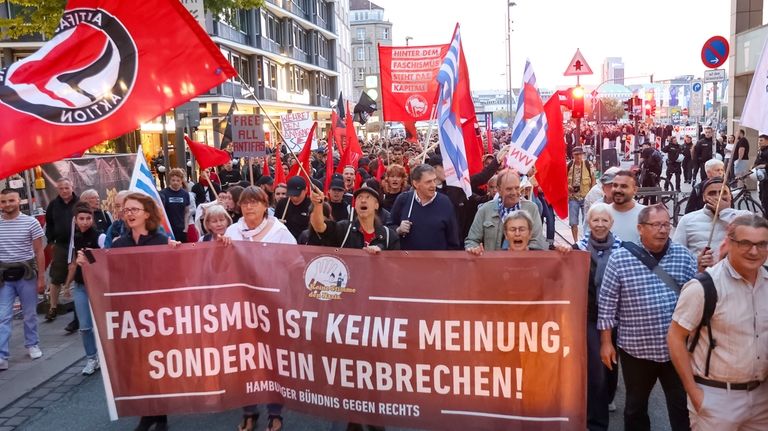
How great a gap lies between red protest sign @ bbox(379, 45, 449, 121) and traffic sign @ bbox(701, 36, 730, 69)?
505 cm

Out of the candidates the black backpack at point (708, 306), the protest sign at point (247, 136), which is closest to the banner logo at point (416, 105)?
the protest sign at point (247, 136)

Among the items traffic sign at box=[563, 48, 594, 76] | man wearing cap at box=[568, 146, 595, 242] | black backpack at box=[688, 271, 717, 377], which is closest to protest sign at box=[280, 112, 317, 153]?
man wearing cap at box=[568, 146, 595, 242]

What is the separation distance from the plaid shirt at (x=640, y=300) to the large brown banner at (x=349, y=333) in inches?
7.4

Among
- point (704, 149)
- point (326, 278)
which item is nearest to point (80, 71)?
point (326, 278)

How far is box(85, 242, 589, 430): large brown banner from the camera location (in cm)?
425

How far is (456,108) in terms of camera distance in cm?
727

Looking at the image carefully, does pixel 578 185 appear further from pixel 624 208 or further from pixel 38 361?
pixel 38 361

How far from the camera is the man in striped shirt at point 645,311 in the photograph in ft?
13.7

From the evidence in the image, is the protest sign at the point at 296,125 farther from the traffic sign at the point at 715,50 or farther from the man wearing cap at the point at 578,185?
the traffic sign at the point at 715,50

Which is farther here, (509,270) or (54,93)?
(54,93)

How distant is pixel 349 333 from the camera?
4547mm

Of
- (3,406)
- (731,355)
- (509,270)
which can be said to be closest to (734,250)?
(731,355)

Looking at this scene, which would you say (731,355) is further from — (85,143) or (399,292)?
(85,143)

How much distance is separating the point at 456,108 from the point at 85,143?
3.80m
